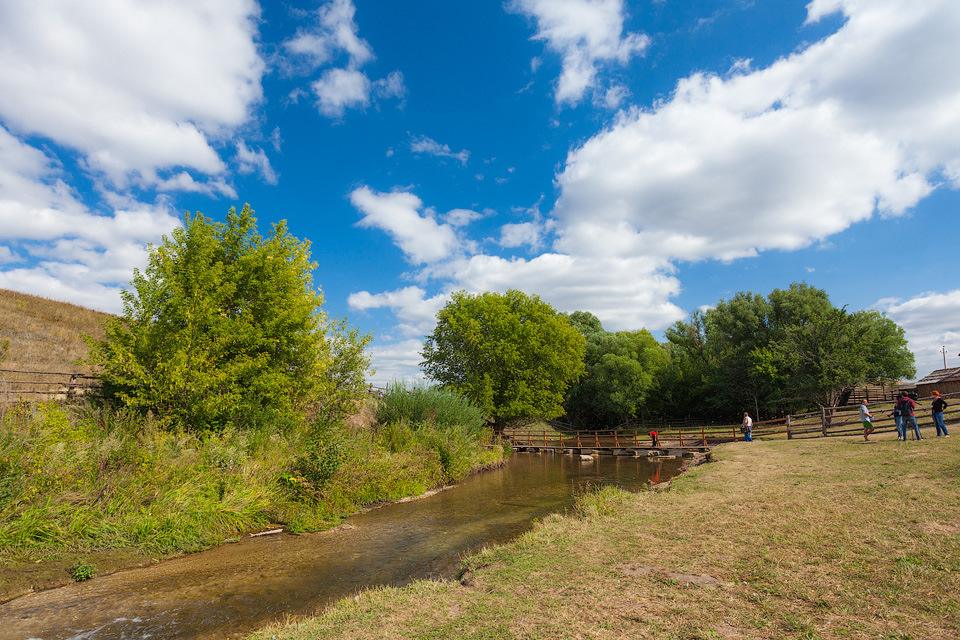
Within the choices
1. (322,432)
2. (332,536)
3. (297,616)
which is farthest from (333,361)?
(297,616)

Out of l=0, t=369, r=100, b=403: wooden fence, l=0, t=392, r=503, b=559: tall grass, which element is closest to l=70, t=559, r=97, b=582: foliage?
l=0, t=392, r=503, b=559: tall grass

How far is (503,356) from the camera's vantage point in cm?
3644

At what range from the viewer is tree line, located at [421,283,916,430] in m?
35.1

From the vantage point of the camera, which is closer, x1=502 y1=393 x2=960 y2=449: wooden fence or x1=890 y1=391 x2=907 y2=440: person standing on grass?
x1=890 y1=391 x2=907 y2=440: person standing on grass

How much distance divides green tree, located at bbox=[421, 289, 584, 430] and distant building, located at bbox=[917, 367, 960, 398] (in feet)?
118

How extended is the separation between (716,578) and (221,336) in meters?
14.9

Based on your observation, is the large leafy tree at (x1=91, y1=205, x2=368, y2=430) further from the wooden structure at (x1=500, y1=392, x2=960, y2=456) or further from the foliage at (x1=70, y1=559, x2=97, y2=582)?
the wooden structure at (x1=500, y1=392, x2=960, y2=456)

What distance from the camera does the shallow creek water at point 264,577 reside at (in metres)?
6.22

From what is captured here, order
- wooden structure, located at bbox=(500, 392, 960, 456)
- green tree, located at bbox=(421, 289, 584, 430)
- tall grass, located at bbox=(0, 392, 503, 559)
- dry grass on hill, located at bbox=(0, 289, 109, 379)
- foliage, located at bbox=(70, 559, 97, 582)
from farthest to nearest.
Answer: green tree, located at bbox=(421, 289, 584, 430) < dry grass on hill, located at bbox=(0, 289, 109, 379) < wooden structure, located at bbox=(500, 392, 960, 456) < tall grass, located at bbox=(0, 392, 503, 559) < foliage, located at bbox=(70, 559, 97, 582)

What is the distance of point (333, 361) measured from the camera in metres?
19.5

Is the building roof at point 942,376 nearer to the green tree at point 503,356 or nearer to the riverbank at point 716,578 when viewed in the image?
the green tree at point 503,356

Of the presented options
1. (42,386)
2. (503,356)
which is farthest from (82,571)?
(503,356)

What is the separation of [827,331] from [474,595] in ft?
133

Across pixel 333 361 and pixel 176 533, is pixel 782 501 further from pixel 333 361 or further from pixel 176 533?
pixel 333 361
